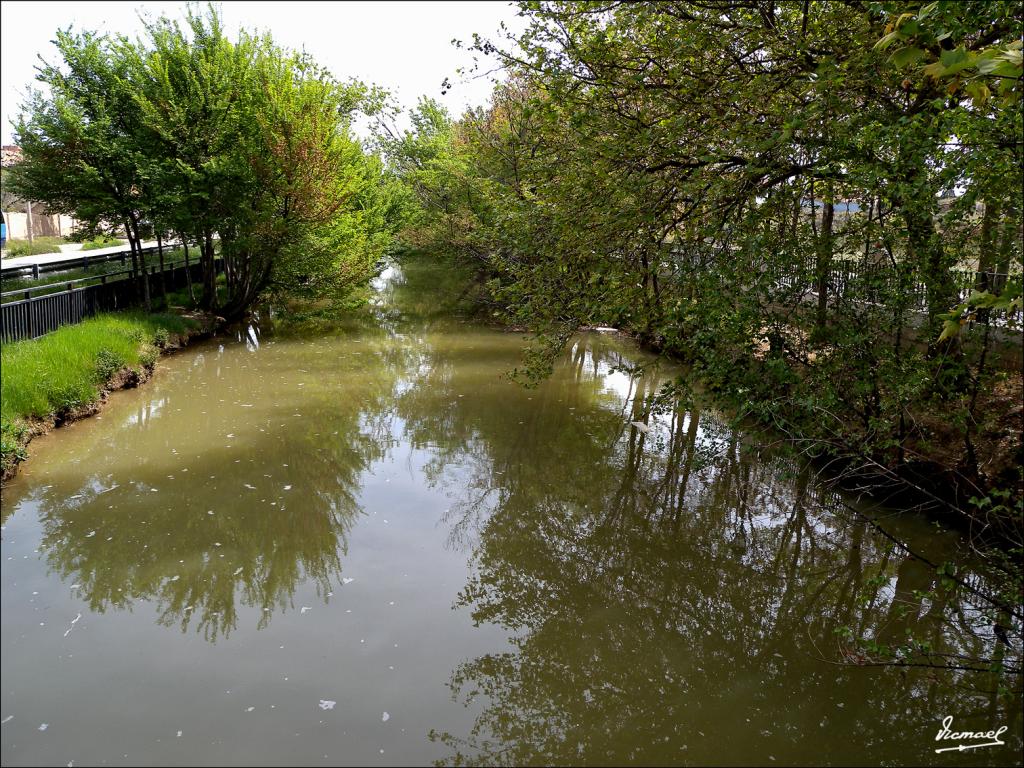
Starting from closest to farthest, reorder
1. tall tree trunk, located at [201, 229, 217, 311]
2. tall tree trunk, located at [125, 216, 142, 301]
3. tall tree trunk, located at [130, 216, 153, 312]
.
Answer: tall tree trunk, located at [130, 216, 153, 312]
tall tree trunk, located at [125, 216, 142, 301]
tall tree trunk, located at [201, 229, 217, 311]

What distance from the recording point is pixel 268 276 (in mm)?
20422

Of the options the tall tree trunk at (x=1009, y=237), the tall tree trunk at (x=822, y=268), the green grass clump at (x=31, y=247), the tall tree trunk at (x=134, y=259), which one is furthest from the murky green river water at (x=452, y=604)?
the green grass clump at (x=31, y=247)

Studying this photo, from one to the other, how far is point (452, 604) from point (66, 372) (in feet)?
26.8

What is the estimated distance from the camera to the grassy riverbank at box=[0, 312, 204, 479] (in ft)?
33.5

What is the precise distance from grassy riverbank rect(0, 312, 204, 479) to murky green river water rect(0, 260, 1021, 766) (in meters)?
0.39

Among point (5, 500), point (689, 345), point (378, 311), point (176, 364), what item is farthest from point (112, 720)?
point (378, 311)

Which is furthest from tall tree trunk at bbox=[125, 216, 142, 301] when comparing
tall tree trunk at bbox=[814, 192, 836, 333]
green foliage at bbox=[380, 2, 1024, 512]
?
tall tree trunk at bbox=[814, 192, 836, 333]

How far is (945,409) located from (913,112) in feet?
10.3

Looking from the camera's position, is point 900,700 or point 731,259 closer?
point 900,700

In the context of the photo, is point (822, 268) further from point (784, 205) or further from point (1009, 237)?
point (1009, 237)

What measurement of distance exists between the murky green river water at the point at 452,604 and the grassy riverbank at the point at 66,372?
0.39m

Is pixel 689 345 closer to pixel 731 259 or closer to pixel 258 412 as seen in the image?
pixel 731 259

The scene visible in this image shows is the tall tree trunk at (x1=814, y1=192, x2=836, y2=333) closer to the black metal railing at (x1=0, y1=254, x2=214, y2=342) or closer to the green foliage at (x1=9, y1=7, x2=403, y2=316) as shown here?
the black metal railing at (x1=0, y1=254, x2=214, y2=342)

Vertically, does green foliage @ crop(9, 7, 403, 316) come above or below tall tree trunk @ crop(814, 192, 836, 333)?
above
